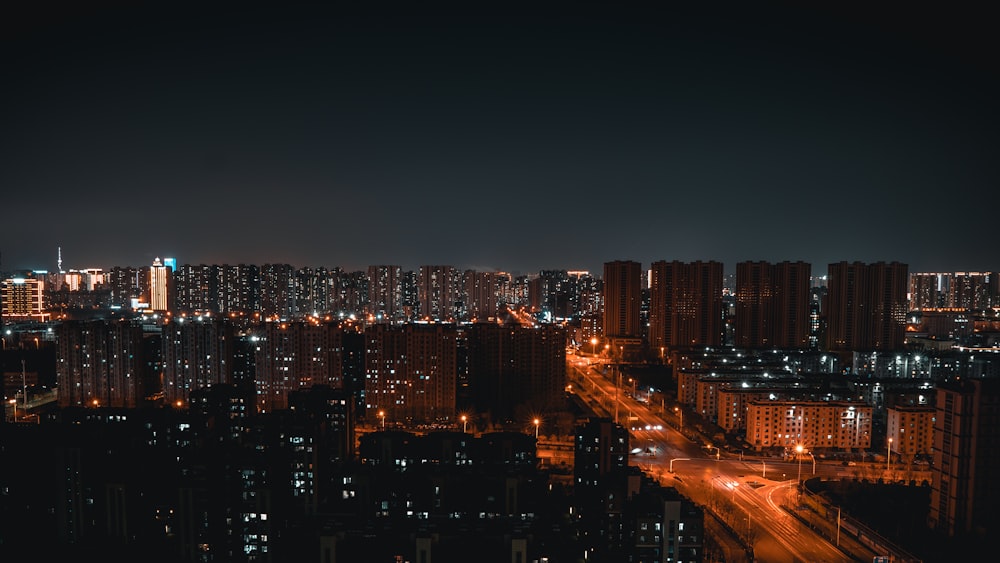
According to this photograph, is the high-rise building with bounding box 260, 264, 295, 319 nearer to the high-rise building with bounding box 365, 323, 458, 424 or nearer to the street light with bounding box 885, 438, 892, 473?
the high-rise building with bounding box 365, 323, 458, 424

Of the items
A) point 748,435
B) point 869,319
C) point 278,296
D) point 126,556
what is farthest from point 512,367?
point 278,296

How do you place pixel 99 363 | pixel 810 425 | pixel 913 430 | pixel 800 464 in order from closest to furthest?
pixel 800 464
pixel 913 430
pixel 810 425
pixel 99 363

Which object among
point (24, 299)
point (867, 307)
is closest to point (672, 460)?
point (867, 307)

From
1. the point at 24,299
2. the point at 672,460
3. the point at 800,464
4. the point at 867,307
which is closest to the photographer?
the point at 800,464

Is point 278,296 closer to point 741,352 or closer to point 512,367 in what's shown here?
point 512,367

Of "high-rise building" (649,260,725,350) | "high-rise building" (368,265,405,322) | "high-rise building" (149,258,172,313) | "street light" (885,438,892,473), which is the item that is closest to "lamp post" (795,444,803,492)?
"street light" (885,438,892,473)

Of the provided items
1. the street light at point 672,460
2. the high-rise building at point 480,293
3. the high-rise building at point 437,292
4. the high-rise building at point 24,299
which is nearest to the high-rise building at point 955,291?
the high-rise building at point 480,293

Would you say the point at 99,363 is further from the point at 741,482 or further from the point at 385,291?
the point at 385,291
